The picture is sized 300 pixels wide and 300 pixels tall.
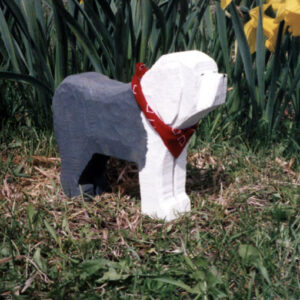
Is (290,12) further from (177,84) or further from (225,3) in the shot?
(177,84)

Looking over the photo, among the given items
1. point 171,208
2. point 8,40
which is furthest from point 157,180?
point 8,40

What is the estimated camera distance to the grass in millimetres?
1146

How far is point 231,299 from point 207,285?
0.24 ft

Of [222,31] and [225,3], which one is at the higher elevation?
[225,3]

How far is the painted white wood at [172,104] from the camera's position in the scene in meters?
1.23

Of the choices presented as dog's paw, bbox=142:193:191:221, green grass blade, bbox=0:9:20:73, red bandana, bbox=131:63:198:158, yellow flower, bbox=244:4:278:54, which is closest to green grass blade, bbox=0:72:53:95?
green grass blade, bbox=0:9:20:73

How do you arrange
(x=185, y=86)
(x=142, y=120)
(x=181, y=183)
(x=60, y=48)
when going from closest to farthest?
1. (x=185, y=86)
2. (x=142, y=120)
3. (x=181, y=183)
4. (x=60, y=48)

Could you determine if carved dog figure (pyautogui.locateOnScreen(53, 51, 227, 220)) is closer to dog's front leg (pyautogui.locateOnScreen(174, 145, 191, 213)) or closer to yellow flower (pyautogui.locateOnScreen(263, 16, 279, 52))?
dog's front leg (pyautogui.locateOnScreen(174, 145, 191, 213))

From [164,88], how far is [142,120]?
0.14 metres

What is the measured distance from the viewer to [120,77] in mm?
1830

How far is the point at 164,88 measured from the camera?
4.15ft

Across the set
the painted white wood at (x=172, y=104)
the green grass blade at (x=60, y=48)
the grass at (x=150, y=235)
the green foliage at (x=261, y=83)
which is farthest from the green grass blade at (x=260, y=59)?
the green grass blade at (x=60, y=48)

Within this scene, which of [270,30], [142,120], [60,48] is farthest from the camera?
[60,48]

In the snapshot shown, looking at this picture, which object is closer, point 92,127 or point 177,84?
point 177,84
